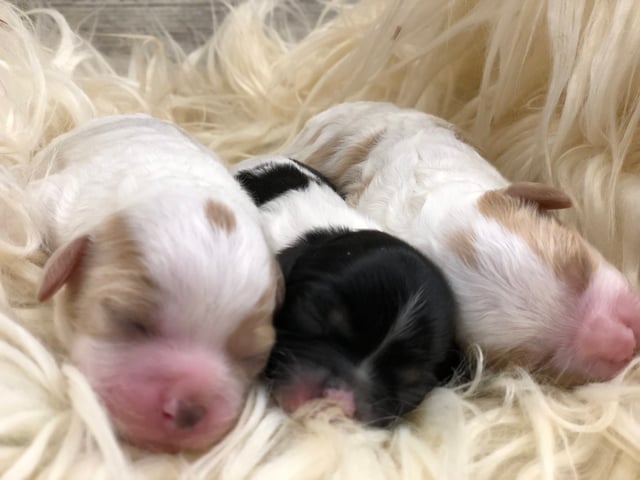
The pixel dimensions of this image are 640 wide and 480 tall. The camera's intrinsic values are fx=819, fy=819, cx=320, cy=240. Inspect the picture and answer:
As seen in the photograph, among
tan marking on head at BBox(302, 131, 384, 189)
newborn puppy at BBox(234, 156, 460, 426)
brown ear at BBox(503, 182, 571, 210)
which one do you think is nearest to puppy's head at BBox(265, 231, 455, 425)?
newborn puppy at BBox(234, 156, 460, 426)

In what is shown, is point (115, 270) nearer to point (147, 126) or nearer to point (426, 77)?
point (147, 126)

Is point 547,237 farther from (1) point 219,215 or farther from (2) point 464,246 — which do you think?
(1) point 219,215

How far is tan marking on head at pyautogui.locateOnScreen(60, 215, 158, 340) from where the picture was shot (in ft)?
2.73

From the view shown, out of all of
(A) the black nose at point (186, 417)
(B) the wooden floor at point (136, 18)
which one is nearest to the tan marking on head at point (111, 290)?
(A) the black nose at point (186, 417)

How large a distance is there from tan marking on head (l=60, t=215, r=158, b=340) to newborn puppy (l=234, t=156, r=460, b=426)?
0.16 meters

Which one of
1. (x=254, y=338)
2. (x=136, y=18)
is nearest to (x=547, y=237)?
(x=254, y=338)

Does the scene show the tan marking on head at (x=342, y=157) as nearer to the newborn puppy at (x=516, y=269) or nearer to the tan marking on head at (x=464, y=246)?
the newborn puppy at (x=516, y=269)

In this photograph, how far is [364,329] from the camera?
2.99 ft

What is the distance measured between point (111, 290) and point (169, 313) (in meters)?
0.07

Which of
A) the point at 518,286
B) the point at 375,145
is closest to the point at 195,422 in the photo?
the point at 518,286

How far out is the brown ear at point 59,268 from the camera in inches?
32.7

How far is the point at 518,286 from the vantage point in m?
1.01

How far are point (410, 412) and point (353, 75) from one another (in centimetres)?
85

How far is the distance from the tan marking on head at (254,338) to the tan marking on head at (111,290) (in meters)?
0.09
